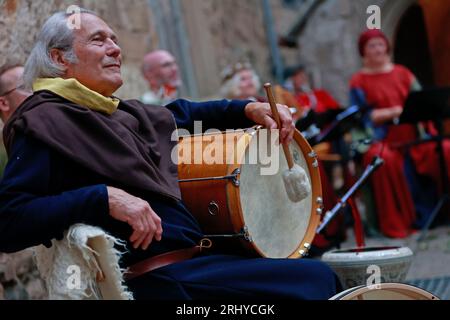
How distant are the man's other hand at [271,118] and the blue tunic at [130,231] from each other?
19.0 inches

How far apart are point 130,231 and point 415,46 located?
9113mm

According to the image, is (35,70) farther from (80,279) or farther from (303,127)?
(303,127)

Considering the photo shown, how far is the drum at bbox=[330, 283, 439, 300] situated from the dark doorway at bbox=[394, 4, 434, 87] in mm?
8326

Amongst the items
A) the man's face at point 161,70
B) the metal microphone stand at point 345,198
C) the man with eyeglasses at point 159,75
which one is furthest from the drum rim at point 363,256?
the man's face at point 161,70

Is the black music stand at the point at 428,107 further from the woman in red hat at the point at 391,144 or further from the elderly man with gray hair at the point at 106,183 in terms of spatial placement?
the elderly man with gray hair at the point at 106,183

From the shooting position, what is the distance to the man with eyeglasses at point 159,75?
6.40 m

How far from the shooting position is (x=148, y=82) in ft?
21.5

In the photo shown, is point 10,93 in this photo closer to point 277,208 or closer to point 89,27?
point 89,27

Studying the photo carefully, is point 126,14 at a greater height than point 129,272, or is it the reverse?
point 126,14

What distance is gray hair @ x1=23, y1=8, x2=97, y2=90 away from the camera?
2.92 m
